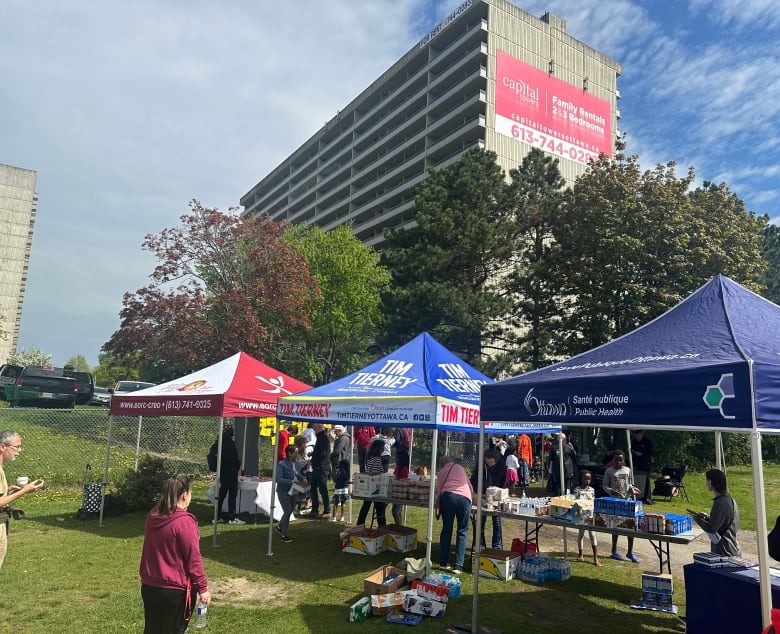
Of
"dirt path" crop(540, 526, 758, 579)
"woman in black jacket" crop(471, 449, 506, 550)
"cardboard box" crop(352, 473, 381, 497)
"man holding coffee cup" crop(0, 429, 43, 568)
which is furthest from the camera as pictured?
"cardboard box" crop(352, 473, 381, 497)

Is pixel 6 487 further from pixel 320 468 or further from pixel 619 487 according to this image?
pixel 619 487

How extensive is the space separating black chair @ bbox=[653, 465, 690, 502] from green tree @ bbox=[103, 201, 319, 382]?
630 inches

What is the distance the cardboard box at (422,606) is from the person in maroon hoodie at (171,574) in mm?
3038

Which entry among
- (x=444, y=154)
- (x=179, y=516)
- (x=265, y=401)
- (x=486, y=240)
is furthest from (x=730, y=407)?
(x=444, y=154)

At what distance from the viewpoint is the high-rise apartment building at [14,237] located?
96375mm

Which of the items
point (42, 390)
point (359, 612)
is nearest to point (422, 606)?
point (359, 612)

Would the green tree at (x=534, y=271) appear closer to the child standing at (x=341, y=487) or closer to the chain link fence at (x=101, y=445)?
the chain link fence at (x=101, y=445)

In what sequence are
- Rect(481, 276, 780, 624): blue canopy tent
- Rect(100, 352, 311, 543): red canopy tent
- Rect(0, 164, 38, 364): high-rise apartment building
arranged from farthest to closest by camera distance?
Rect(0, 164, 38, 364): high-rise apartment building → Rect(100, 352, 311, 543): red canopy tent → Rect(481, 276, 780, 624): blue canopy tent

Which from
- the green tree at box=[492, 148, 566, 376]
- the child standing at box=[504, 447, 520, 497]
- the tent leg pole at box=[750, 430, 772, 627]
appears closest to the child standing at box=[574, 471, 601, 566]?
the child standing at box=[504, 447, 520, 497]

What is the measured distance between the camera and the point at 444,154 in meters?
55.5

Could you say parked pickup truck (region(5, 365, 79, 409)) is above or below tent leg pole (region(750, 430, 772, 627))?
above

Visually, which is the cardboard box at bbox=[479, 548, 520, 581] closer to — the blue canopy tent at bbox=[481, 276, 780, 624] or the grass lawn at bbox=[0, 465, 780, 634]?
the grass lawn at bbox=[0, 465, 780, 634]

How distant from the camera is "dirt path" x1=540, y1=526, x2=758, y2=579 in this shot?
9.74m

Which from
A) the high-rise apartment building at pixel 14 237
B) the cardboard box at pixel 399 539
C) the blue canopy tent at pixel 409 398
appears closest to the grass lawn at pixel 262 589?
the cardboard box at pixel 399 539
